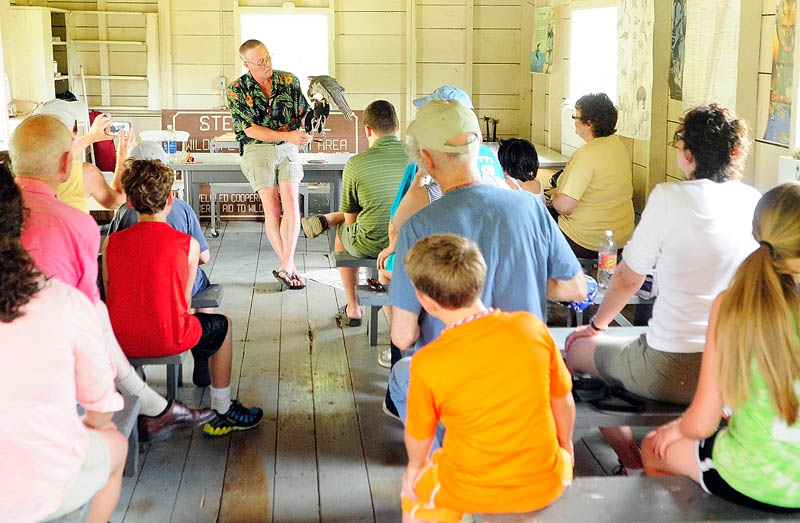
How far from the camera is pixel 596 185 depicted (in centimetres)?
509

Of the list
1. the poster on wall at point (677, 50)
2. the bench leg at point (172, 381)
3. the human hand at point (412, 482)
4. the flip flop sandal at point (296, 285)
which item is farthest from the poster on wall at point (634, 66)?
the human hand at point (412, 482)

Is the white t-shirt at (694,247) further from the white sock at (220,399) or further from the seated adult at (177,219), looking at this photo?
the seated adult at (177,219)

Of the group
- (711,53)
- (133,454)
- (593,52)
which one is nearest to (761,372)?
(133,454)

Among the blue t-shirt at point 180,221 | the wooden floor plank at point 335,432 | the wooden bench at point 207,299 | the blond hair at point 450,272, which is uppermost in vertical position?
the blond hair at point 450,272

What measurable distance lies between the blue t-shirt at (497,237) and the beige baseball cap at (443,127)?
0.13 m

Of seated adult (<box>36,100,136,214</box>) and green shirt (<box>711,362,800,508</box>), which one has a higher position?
seated adult (<box>36,100,136,214</box>)

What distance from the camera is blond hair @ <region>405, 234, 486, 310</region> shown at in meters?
2.16

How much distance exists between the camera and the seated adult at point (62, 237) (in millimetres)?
2922

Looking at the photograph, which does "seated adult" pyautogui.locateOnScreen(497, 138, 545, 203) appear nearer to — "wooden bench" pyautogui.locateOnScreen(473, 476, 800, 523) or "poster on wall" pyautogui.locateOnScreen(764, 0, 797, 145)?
"poster on wall" pyautogui.locateOnScreen(764, 0, 797, 145)

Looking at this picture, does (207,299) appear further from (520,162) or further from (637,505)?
(637,505)

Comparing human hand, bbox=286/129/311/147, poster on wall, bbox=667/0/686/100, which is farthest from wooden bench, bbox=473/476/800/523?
human hand, bbox=286/129/311/147

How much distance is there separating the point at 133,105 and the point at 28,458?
26.4 feet

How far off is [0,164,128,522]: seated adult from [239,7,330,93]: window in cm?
766

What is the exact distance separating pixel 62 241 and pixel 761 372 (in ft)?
6.74
